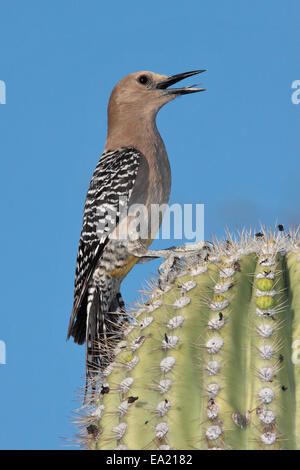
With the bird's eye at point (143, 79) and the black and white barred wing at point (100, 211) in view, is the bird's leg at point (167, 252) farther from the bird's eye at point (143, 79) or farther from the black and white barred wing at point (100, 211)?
the bird's eye at point (143, 79)

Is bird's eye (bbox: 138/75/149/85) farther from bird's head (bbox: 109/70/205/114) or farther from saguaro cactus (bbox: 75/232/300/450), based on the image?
saguaro cactus (bbox: 75/232/300/450)

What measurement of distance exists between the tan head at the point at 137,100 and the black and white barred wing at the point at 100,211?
0.28 meters

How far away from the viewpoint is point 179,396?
2.87 metres

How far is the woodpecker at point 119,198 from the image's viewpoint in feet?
19.0

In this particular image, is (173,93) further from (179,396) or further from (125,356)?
(179,396)

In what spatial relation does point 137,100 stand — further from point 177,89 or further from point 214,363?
point 214,363

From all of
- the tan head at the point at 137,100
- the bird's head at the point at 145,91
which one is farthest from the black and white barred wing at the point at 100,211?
the bird's head at the point at 145,91

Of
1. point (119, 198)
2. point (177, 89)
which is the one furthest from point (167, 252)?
point (177, 89)

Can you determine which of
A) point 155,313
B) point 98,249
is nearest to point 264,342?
point 155,313

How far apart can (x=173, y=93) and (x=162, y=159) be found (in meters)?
0.77

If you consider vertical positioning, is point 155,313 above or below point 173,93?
below

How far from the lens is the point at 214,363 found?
2.89 m

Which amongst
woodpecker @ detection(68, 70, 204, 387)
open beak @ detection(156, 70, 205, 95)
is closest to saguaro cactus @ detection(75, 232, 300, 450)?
woodpecker @ detection(68, 70, 204, 387)

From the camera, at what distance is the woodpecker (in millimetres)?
5793
